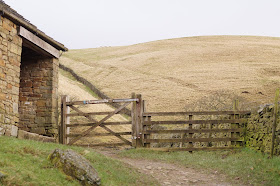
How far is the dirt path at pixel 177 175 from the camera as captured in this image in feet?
26.9

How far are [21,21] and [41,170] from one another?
21.2 feet

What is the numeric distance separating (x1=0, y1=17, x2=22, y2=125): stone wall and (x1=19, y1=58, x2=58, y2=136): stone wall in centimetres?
215

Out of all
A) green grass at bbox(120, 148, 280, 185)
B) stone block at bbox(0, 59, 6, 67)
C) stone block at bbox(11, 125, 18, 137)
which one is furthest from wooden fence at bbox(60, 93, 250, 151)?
stone block at bbox(0, 59, 6, 67)

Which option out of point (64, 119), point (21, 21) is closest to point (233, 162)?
point (64, 119)

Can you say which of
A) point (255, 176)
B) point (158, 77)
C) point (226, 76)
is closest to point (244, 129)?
point (255, 176)

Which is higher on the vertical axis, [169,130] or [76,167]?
[169,130]

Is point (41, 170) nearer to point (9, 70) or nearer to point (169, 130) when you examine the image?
point (9, 70)

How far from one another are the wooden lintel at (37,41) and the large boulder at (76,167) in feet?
20.1

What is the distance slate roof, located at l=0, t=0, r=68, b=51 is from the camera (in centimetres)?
1015

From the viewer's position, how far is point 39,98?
13062mm

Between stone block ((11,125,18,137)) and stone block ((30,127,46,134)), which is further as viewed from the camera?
stone block ((30,127,46,134))

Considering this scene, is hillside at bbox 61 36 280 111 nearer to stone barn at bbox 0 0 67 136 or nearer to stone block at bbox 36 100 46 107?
stone barn at bbox 0 0 67 136

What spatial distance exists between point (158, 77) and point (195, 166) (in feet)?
91.0

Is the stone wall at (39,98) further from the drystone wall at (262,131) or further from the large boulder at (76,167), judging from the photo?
the drystone wall at (262,131)
